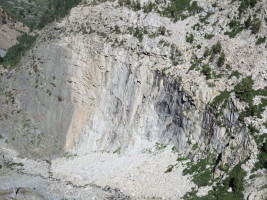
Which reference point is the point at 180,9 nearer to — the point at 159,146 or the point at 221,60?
the point at 221,60

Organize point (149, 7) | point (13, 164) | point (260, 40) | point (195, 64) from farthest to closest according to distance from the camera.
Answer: point (149, 7) < point (13, 164) < point (195, 64) < point (260, 40)

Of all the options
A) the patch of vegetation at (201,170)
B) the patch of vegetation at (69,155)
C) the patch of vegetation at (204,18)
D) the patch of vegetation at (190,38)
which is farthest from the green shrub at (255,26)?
the patch of vegetation at (69,155)

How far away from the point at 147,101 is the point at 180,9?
48.5 ft

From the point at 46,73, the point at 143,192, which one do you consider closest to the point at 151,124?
the point at 143,192

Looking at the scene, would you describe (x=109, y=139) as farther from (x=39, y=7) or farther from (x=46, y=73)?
(x=39, y=7)

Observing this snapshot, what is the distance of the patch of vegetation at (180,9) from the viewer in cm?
5106

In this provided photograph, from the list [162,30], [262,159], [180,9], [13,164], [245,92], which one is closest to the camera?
[262,159]

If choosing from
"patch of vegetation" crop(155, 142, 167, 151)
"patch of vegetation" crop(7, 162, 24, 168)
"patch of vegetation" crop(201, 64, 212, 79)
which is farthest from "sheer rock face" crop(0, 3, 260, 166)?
"patch of vegetation" crop(7, 162, 24, 168)

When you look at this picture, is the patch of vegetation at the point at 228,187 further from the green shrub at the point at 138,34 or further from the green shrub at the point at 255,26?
the green shrub at the point at 138,34

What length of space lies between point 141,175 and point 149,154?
11.7 feet

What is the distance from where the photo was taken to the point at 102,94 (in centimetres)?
5109

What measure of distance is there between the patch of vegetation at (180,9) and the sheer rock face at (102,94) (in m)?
1.61

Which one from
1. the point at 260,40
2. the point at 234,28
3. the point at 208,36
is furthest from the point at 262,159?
the point at 208,36

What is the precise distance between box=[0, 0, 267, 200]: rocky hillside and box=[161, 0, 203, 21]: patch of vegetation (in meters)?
0.31
